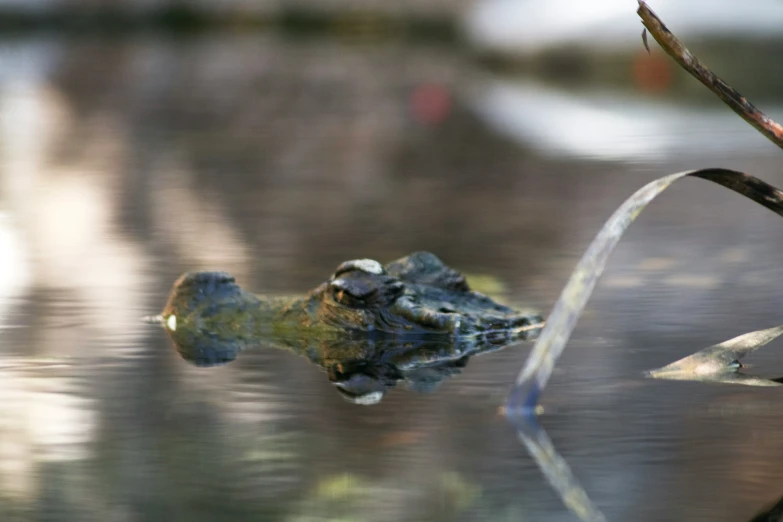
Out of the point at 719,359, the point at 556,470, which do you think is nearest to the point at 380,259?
the point at 719,359

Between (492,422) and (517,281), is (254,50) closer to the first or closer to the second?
(517,281)

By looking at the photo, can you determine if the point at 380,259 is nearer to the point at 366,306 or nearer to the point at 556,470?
the point at 366,306

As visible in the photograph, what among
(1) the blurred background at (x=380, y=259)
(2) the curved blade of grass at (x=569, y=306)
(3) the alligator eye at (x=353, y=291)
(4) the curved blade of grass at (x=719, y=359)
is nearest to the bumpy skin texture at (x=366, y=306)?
(3) the alligator eye at (x=353, y=291)

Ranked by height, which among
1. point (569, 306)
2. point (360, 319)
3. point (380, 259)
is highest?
point (569, 306)

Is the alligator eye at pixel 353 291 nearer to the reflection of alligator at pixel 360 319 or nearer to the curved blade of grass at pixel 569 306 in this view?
the reflection of alligator at pixel 360 319

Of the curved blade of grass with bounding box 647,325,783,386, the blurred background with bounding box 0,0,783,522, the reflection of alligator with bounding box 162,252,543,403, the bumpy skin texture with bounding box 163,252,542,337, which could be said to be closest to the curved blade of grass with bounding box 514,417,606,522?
the blurred background with bounding box 0,0,783,522

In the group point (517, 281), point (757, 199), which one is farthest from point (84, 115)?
point (757, 199)

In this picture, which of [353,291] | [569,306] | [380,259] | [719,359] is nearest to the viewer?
[569,306]
